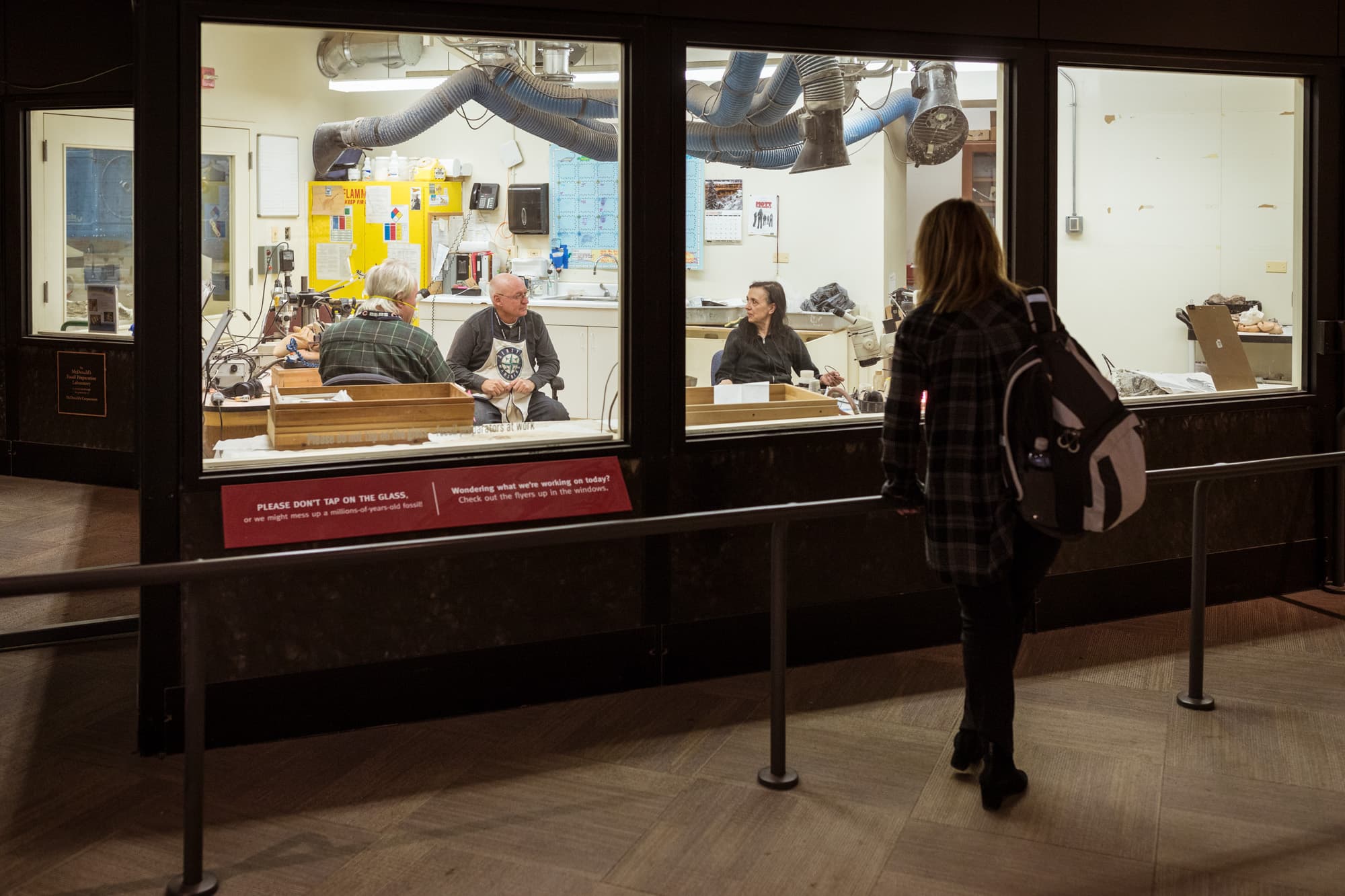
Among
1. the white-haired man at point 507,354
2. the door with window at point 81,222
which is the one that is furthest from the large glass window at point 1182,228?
the door with window at point 81,222

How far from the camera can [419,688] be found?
3795 mm

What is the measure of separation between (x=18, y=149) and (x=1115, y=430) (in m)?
7.18

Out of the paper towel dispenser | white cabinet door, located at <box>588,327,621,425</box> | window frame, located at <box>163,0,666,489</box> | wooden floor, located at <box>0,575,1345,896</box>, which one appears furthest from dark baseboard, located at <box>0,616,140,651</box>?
the paper towel dispenser

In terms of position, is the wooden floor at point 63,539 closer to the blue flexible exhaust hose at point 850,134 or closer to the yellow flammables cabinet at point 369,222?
the yellow flammables cabinet at point 369,222

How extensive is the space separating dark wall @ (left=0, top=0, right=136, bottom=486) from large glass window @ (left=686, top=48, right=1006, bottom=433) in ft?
12.5

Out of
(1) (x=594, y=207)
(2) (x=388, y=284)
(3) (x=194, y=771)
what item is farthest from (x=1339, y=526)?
(3) (x=194, y=771)

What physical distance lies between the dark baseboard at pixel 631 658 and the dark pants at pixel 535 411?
810 millimetres

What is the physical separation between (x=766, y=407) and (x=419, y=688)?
156 cm

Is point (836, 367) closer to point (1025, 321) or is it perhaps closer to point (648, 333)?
point (648, 333)

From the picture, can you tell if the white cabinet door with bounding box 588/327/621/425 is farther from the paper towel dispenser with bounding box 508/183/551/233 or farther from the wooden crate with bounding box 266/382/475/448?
the paper towel dispenser with bounding box 508/183/551/233

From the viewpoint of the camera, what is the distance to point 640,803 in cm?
320

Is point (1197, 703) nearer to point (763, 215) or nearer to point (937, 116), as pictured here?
point (937, 116)

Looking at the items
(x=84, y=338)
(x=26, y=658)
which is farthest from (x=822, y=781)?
(x=84, y=338)

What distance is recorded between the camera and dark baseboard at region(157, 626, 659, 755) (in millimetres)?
3611
